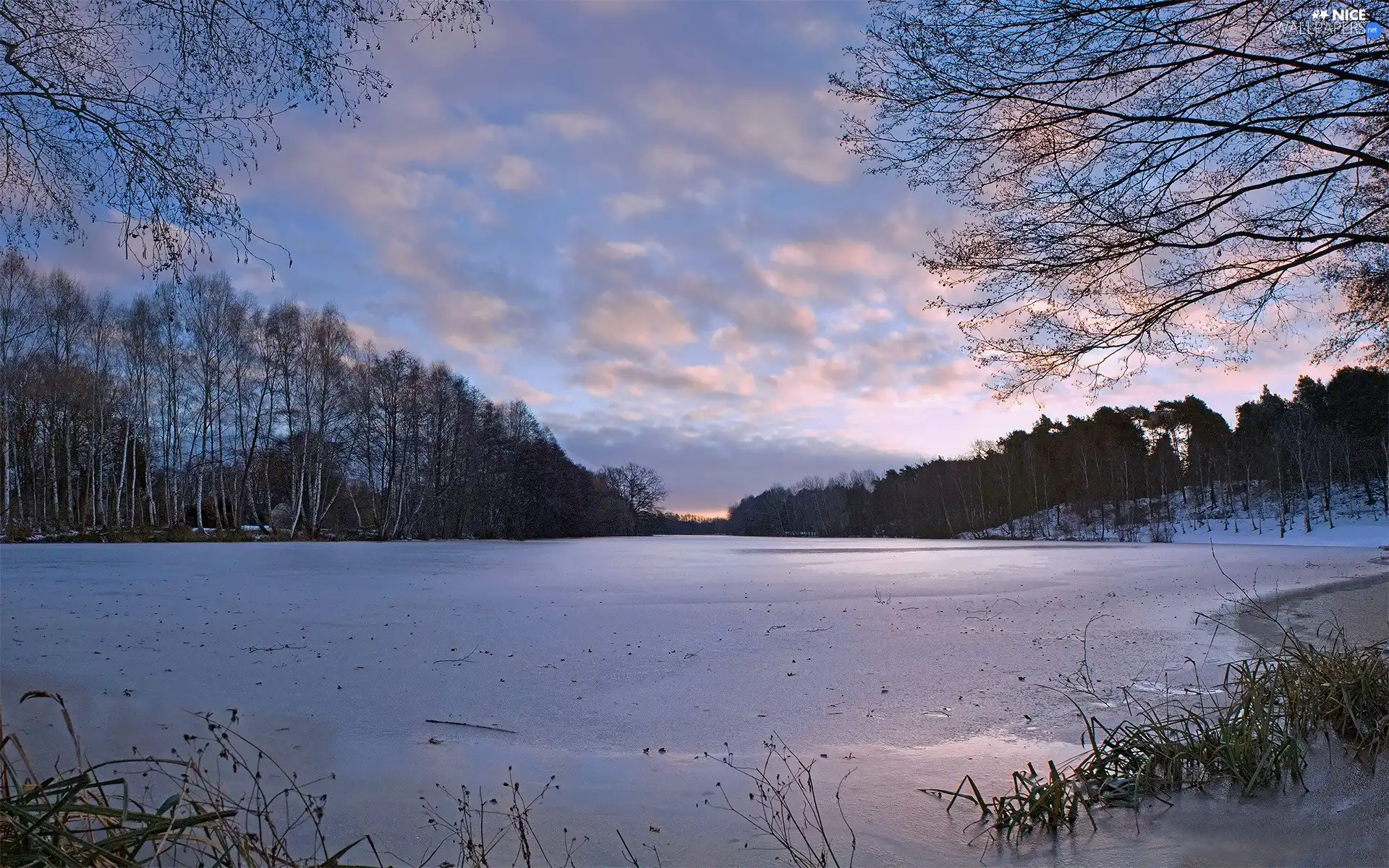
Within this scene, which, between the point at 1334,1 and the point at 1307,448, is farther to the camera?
the point at 1307,448

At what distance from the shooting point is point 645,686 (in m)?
4.89

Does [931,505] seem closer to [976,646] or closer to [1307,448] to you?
[1307,448]

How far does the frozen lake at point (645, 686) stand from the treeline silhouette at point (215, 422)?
13.0 m

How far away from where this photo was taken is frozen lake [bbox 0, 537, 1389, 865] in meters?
2.66

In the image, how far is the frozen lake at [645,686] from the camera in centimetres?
266

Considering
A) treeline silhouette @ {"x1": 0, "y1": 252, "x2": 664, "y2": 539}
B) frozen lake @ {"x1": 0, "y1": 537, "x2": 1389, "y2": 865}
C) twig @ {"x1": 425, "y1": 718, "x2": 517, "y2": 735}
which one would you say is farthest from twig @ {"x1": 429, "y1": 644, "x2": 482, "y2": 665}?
treeline silhouette @ {"x1": 0, "y1": 252, "x2": 664, "y2": 539}

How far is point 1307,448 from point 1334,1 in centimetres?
3877

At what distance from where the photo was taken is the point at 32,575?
1020 cm

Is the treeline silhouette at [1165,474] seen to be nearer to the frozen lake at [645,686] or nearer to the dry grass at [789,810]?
the frozen lake at [645,686]

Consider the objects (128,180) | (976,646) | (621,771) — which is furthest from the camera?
(976,646)

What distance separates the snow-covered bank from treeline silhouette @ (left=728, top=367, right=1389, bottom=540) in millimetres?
146

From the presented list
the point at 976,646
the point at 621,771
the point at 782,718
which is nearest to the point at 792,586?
the point at 976,646

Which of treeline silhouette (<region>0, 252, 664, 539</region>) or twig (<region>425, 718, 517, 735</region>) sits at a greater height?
treeline silhouette (<region>0, 252, 664, 539</region>)

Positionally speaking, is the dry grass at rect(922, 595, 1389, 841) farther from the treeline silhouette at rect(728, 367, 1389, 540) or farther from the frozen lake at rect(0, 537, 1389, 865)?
the treeline silhouette at rect(728, 367, 1389, 540)
